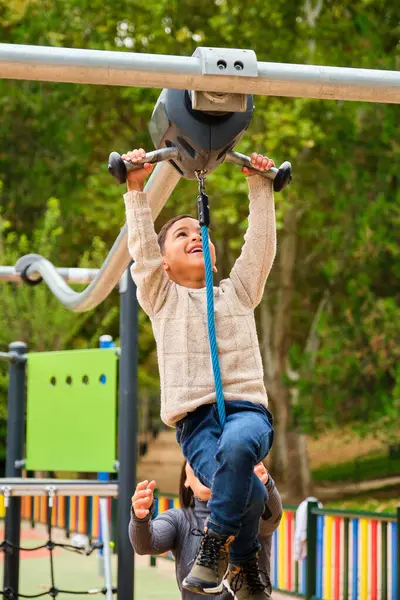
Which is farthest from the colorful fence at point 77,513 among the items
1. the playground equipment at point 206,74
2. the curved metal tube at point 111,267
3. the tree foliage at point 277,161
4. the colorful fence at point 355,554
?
the playground equipment at point 206,74

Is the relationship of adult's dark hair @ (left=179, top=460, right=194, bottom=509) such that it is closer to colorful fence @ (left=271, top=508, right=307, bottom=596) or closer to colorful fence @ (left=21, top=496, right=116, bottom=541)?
colorful fence @ (left=271, top=508, right=307, bottom=596)

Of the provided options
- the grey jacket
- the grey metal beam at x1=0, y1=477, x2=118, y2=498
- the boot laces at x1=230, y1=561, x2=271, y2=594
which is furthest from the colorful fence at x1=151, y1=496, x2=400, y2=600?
the boot laces at x1=230, y1=561, x2=271, y2=594

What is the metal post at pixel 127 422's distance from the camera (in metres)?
5.71

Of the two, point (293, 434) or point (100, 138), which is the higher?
point (100, 138)

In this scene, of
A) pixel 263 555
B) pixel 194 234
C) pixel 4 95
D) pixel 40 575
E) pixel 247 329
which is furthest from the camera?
pixel 4 95

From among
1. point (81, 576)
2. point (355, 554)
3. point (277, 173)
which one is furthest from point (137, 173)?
point (81, 576)

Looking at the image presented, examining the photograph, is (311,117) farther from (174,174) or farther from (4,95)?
(174,174)

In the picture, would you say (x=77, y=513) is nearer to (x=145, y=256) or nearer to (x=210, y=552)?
(x=145, y=256)

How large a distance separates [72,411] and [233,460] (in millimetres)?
4671

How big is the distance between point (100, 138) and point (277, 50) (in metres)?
4.49

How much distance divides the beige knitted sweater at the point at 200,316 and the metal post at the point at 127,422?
3061 mm

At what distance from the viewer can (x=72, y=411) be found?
22.3 feet

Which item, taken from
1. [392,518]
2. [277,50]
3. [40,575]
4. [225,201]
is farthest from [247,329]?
[277,50]

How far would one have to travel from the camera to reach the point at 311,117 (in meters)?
17.6
